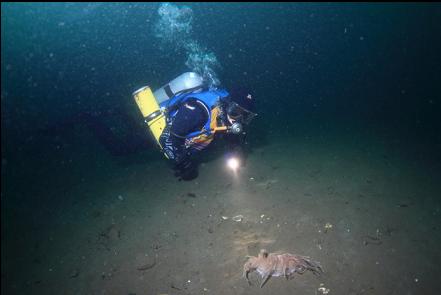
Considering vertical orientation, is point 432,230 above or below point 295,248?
below

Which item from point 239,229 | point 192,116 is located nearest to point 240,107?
point 192,116

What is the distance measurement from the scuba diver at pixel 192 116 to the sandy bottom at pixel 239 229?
1.45 metres

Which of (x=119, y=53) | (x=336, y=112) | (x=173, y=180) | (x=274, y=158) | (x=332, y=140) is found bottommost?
(x=336, y=112)

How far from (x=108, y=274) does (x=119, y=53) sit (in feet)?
157

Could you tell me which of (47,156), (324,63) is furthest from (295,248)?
(324,63)

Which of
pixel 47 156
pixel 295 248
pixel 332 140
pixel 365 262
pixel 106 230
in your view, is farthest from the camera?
pixel 47 156

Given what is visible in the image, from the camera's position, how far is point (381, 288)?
15.2 feet

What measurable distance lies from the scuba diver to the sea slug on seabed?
2542 mm

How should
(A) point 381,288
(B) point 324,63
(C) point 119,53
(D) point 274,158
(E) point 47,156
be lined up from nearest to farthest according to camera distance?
1. (A) point 381,288
2. (D) point 274,158
3. (E) point 47,156
4. (C) point 119,53
5. (B) point 324,63

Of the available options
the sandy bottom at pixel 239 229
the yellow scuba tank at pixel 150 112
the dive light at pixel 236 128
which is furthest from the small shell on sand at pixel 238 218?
the yellow scuba tank at pixel 150 112

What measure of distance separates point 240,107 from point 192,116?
1164 mm

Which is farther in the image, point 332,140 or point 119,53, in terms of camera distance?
point 119,53

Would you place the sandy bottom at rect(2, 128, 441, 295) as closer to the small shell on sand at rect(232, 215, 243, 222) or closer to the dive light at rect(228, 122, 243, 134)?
the small shell on sand at rect(232, 215, 243, 222)

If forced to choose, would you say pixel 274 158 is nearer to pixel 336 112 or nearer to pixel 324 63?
pixel 336 112
